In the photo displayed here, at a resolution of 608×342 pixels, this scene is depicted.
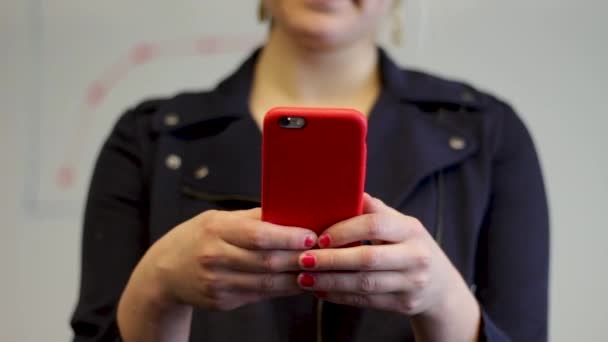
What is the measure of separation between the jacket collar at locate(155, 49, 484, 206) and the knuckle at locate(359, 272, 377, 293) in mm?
193

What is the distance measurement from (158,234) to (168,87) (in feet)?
1.68

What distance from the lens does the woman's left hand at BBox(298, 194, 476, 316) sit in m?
0.35

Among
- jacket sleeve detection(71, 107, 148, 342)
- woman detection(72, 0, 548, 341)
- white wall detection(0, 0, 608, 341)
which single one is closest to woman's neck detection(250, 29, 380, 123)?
woman detection(72, 0, 548, 341)

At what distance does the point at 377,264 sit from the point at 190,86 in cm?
73

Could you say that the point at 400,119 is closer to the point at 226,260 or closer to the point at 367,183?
the point at 367,183

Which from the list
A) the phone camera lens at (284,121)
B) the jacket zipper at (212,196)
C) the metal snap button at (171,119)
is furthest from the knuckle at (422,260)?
the metal snap button at (171,119)

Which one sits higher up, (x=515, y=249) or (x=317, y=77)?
(x=317, y=77)

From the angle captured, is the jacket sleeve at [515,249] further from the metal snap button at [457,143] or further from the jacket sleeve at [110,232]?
the jacket sleeve at [110,232]

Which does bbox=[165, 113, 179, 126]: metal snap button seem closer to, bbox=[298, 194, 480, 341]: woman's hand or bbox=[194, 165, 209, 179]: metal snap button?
bbox=[194, 165, 209, 179]: metal snap button

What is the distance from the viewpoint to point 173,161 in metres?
0.59

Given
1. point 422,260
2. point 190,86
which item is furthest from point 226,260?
point 190,86

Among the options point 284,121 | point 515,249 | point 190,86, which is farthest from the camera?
point 190,86

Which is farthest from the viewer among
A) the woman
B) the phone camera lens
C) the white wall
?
the white wall

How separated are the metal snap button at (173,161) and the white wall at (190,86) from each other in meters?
0.45
